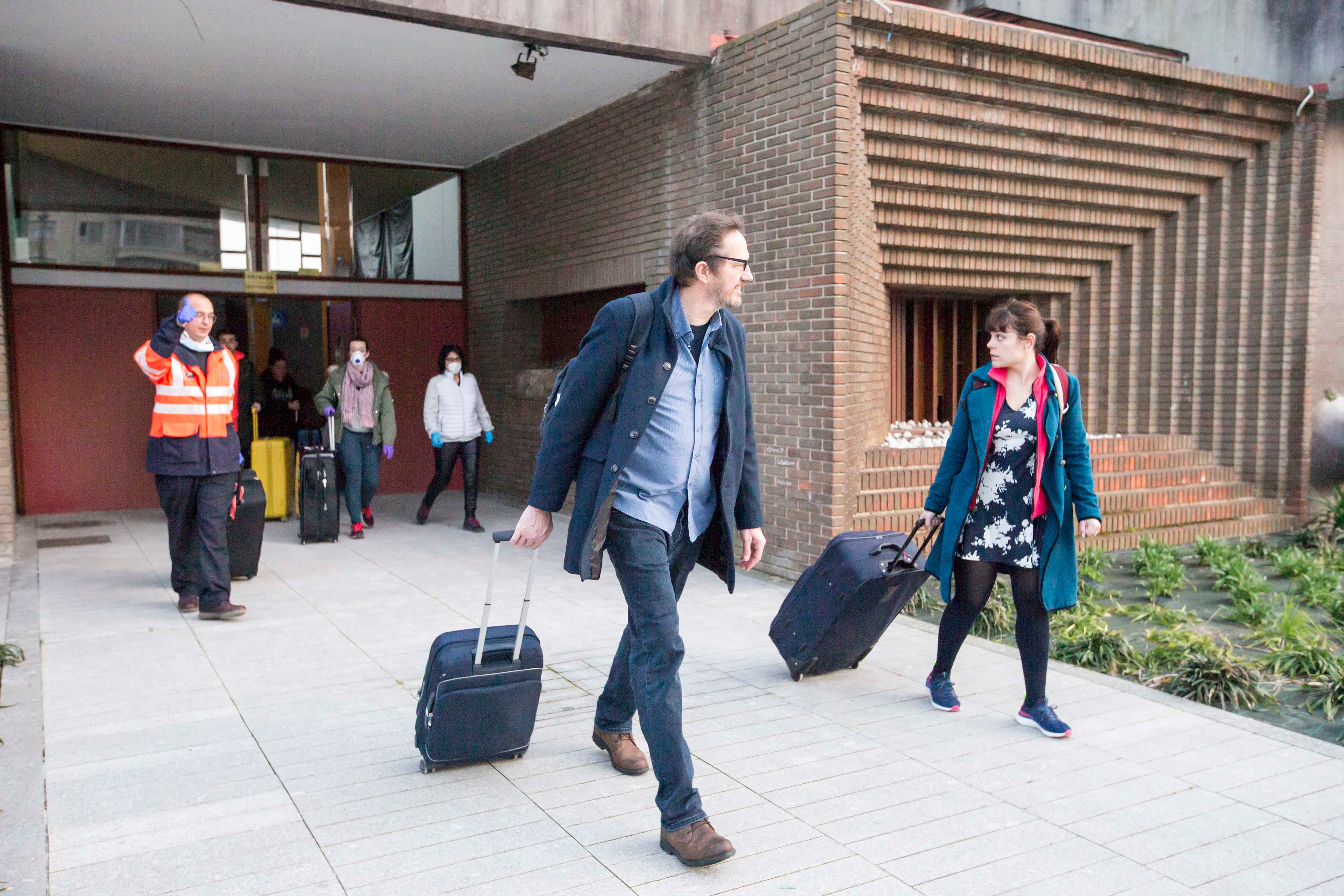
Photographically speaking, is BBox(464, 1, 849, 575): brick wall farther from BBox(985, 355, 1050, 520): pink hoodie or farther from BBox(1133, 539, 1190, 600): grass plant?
BBox(985, 355, 1050, 520): pink hoodie

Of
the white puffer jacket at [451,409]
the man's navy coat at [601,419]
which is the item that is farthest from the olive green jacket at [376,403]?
the man's navy coat at [601,419]

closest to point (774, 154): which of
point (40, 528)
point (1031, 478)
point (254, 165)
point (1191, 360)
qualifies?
point (1031, 478)

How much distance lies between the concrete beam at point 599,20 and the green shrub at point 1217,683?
562 cm

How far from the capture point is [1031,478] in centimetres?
430

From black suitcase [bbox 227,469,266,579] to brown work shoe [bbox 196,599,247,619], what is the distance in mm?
832

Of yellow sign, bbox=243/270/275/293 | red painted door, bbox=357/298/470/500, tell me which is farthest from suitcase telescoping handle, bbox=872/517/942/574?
yellow sign, bbox=243/270/275/293

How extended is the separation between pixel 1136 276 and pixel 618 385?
7814 millimetres

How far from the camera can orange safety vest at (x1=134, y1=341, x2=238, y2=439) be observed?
6.23 metres

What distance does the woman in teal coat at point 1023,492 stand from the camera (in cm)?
429

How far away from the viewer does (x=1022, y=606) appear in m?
4.40

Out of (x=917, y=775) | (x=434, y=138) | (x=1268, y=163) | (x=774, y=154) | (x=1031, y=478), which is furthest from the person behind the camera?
(x=434, y=138)

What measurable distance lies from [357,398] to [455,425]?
919 mm

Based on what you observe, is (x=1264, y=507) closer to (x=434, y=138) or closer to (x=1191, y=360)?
(x=1191, y=360)

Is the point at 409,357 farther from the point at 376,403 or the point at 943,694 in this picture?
the point at 943,694
